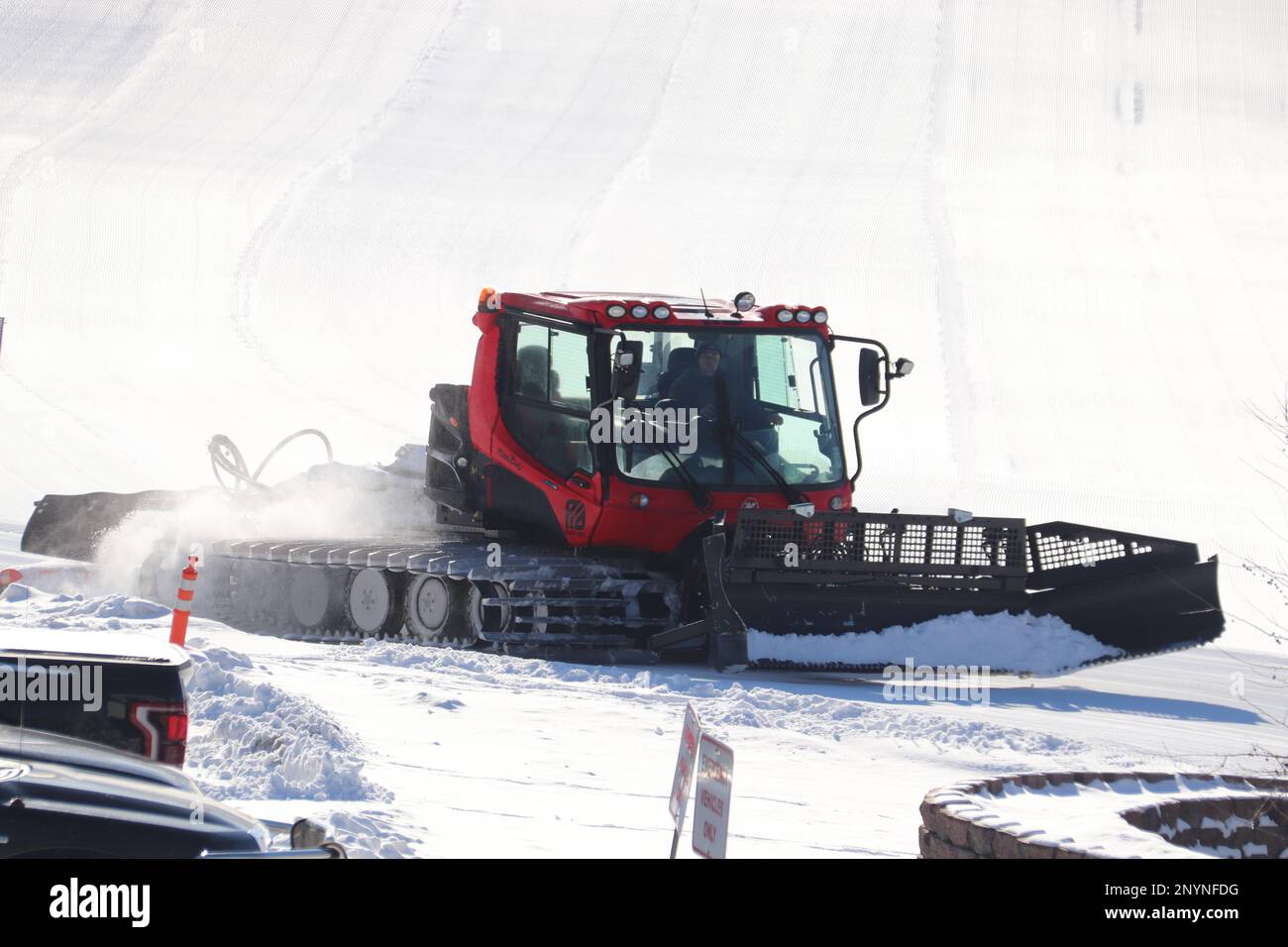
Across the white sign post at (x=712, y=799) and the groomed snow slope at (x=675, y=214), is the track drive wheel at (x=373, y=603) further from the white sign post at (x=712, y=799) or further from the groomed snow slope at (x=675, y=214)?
the groomed snow slope at (x=675, y=214)

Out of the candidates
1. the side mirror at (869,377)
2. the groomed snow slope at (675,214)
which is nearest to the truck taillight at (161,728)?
the side mirror at (869,377)

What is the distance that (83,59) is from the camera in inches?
2111

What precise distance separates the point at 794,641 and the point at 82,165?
120ft

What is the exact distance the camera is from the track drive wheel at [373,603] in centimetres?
1349

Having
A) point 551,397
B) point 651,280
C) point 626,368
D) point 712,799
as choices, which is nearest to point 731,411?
point 626,368

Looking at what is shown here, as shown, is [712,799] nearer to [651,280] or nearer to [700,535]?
[700,535]

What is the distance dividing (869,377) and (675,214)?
32875mm

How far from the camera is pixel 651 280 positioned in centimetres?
3956

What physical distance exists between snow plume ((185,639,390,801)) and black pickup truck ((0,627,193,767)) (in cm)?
189

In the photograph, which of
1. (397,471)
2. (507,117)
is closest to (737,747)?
(397,471)

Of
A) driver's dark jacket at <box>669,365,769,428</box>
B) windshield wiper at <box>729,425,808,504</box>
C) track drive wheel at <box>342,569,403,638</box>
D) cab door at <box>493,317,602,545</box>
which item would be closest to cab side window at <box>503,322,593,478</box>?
cab door at <box>493,317,602,545</box>
